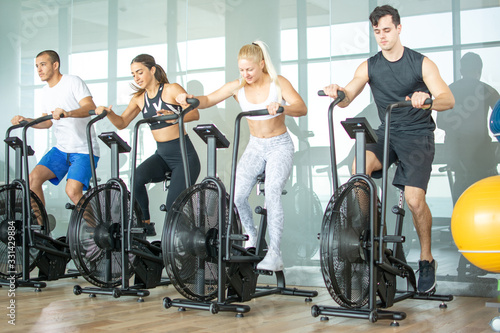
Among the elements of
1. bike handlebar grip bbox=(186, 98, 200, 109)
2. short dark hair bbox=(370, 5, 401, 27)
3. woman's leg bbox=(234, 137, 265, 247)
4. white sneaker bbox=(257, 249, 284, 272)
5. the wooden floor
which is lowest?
the wooden floor

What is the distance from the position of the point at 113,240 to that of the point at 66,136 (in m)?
1.15

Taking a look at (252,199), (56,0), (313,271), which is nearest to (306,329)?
(313,271)

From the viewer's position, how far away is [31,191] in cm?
451

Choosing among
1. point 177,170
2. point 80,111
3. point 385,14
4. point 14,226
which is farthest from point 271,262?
point 14,226

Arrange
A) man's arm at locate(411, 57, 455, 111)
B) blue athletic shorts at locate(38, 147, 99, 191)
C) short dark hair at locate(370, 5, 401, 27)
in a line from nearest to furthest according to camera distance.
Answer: man's arm at locate(411, 57, 455, 111)
short dark hair at locate(370, 5, 401, 27)
blue athletic shorts at locate(38, 147, 99, 191)

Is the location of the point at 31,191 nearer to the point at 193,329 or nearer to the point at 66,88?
the point at 66,88

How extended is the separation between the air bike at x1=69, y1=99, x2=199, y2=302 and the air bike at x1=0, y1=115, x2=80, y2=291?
0.60 meters

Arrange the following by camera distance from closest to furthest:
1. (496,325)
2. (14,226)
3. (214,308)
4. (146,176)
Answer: (496,325), (214,308), (146,176), (14,226)

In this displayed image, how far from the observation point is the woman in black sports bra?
4.14 metres

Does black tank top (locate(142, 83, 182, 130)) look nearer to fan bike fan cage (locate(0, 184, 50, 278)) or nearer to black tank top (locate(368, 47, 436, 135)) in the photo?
fan bike fan cage (locate(0, 184, 50, 278))

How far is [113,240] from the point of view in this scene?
3.90 m

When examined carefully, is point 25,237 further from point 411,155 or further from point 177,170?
point 411,155

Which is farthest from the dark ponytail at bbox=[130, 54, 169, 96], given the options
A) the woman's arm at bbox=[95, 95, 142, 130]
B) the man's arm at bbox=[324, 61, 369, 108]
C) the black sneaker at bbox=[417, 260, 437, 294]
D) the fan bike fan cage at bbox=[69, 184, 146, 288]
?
the black sneaker at bbox=[417, 260, 437, 294]

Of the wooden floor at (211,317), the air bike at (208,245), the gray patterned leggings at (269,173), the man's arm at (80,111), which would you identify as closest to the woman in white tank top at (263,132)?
the gray patterned leggings at (269,173)
